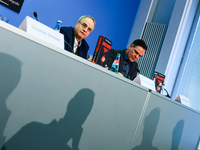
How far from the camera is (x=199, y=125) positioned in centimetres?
185

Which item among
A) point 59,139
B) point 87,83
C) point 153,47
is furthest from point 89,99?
point 153,47

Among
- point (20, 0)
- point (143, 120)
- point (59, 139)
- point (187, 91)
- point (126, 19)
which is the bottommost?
point (59, 139)

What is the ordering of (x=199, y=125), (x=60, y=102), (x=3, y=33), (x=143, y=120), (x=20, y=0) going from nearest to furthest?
1. (x=3, y=33)
2. (x=60, y=102)
3. (x=143, y=120)
4. (x=199, y=125)
5. (x=20, y=0)

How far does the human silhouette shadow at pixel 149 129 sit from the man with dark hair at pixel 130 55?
1.00 m

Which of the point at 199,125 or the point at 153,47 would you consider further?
the point at 153,47

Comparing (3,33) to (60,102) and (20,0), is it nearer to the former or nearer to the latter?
(60,102)

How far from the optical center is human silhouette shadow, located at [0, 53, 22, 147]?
29.1 inches

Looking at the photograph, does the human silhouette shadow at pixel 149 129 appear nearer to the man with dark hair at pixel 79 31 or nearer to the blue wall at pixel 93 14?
the man with dark hair at pixel 79 31

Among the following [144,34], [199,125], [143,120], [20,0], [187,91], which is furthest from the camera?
[144,34]

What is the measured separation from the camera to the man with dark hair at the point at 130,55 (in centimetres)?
239

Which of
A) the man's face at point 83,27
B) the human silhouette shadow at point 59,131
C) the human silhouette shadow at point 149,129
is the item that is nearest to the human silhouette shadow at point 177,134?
the human silhouette shadow at point 149,129

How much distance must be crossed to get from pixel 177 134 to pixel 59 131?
3.45ft

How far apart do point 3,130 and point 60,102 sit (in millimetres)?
243

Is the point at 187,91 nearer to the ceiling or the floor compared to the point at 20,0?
nearer to the floor
